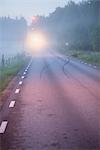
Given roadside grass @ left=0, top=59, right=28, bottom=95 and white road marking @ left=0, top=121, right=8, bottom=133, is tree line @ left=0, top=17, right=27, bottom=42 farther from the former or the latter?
white road marking @ left=0, top=121, right=8, bottom=133

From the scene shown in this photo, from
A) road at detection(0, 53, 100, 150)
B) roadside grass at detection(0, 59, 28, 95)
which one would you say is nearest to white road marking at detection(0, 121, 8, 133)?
road at detection(0, 53, 100, 150)

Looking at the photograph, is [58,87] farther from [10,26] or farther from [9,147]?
[10,26]

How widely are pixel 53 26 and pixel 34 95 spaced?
496 ft

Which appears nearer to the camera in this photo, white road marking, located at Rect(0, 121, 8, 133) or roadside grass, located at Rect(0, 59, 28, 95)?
white road marking, located at Rect(0, 121, 8, 133)

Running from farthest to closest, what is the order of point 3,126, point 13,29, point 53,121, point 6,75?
point 13,29 → point 6,75 → point 53,121 → point 3,126

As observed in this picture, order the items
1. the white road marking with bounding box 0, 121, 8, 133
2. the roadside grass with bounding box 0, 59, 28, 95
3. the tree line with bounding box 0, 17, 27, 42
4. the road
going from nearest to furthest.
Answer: the road < the white road marking with bounding box 0, 121, 8, 133 < the roadside grass with bounding box 0, 59, 28, 95 < the tree line with bounding box 0, 17, 27, 42

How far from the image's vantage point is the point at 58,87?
18.1m

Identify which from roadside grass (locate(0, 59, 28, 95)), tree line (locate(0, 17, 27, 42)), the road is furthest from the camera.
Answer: tree line (locate(0, 17, 27, 42))

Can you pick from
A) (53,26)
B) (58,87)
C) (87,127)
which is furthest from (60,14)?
(87,127)

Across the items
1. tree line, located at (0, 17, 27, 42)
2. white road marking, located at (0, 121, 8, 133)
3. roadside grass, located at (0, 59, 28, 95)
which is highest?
white road marking, located at (0, 121, 8, 133)

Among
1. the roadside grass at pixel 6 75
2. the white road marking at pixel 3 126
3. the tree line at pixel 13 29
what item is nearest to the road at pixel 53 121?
the white road marking at pixel 3 126

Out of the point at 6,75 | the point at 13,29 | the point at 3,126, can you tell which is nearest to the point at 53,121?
the point at 3,126

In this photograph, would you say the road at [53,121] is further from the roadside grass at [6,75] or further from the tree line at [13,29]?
the tree line at [13,29]

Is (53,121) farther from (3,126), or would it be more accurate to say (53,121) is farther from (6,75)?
(6,75)
